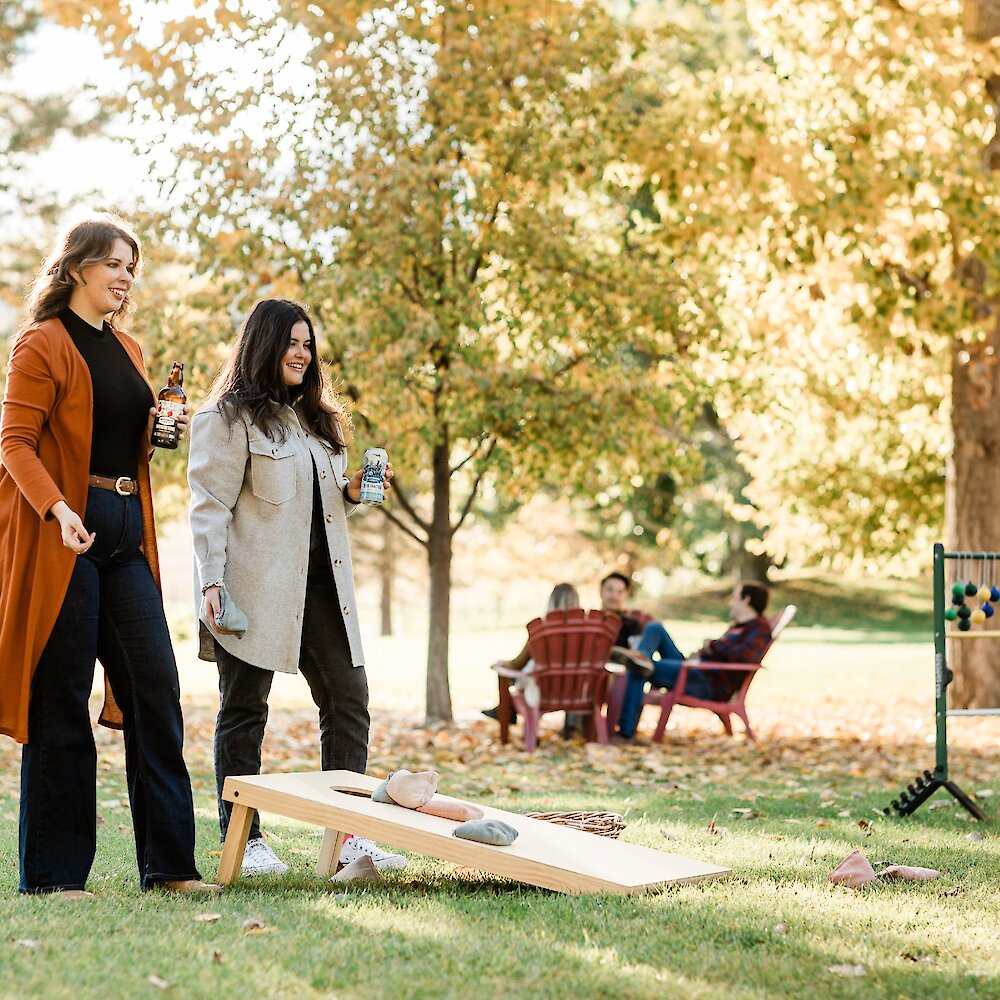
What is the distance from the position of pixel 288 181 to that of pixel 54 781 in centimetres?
669

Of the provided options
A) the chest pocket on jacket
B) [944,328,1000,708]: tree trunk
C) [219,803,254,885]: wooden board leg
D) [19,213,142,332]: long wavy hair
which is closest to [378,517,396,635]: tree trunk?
[944,328,1000,708]: tree trunk

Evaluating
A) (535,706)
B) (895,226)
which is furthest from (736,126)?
(535,706)

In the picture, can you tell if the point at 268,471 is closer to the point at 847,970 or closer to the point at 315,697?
the point at 315,697

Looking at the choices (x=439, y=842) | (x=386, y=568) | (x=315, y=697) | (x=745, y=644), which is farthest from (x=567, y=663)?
(x=386, y=568)

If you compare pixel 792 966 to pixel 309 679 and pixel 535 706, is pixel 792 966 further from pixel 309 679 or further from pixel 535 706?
pixel 535 706

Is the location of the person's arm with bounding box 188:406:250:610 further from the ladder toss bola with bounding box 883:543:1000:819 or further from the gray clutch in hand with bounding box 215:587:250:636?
the ladder toss bola with bounding box 883:543:1000:819

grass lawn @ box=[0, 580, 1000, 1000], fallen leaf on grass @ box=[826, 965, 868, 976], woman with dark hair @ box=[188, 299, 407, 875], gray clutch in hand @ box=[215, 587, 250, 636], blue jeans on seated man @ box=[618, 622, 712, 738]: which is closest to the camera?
grass lawn @ box=[0, 580, 1000, 1000]

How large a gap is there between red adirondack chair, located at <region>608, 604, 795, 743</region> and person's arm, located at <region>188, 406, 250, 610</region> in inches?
225

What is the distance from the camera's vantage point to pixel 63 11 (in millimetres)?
9688

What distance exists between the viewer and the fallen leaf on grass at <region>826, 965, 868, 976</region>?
11.6ft

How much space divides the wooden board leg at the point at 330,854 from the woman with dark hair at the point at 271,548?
11cm

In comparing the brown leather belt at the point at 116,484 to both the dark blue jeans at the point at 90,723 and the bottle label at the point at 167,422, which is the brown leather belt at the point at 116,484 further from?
the bottle label at the point at 167,422

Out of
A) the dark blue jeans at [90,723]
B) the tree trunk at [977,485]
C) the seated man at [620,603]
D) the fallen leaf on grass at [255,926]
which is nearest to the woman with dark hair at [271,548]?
the dark blue jeans at [90,723]

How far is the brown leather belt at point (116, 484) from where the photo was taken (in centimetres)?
440
